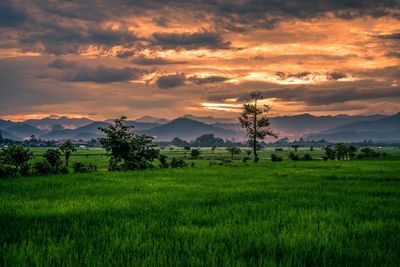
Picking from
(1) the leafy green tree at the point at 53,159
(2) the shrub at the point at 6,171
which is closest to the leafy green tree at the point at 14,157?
(2) the shrub at the point at 6,171

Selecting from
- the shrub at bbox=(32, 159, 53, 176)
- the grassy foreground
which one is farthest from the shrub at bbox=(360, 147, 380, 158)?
the grassy foreground

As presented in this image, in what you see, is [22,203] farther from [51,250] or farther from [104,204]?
[51,250]

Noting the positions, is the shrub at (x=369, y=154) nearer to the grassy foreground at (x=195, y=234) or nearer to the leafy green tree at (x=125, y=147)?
the leafy green tree at (x=125, y=147)

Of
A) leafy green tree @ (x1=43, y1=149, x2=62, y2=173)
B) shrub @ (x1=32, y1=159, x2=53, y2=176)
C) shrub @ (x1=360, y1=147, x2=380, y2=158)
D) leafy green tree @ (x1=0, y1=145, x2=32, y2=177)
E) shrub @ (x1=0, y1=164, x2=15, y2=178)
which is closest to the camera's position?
shrub @ (x1=0, y1=164, x2=15, y2=178)

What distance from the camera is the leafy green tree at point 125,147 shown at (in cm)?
4331

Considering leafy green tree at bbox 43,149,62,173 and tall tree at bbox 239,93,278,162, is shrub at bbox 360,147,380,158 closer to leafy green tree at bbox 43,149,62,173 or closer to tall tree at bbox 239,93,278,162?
tall tree at bbox 239,93,278,162

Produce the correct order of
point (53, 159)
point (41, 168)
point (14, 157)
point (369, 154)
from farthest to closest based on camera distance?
1. point (369, 154)
2. point (53, 159)
3. point (41, 168)
4. point (14, 157)

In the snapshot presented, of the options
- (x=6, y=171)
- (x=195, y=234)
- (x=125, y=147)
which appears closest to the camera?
(x=195, y=234)

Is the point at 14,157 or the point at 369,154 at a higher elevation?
the point at 14,157

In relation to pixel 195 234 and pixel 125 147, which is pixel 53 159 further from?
pixel 195 234

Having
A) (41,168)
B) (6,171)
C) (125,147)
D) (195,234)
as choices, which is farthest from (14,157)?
(195,234)

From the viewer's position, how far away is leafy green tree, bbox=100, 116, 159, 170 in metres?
43.3

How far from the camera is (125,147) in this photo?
43250 millimetres

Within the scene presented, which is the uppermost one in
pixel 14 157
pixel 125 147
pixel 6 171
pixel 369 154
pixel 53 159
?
pixel 125 147
